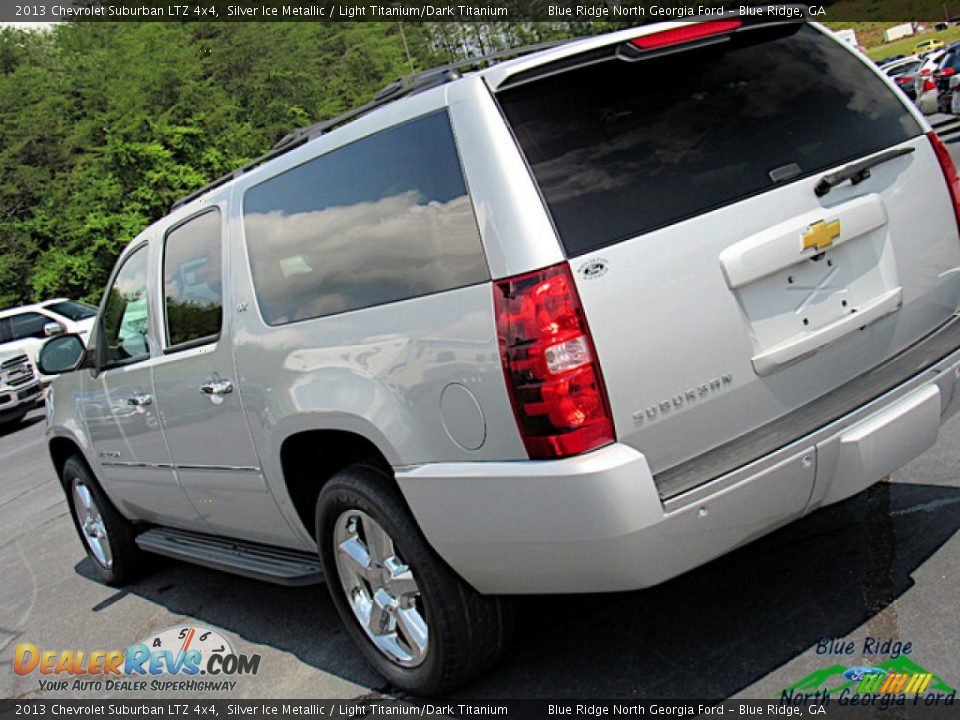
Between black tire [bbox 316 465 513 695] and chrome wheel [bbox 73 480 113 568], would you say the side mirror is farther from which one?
black tire [bbox 316 465 513 695]

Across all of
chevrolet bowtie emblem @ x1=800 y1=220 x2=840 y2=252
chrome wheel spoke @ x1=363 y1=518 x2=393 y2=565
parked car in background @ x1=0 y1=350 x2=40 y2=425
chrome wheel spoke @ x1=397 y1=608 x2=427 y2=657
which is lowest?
parked car in background @ x1=0 y1=350 x2=40 y2=425

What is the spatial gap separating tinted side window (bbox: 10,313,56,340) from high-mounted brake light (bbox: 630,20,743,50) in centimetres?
1844

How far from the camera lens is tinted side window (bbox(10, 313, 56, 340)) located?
19.3m

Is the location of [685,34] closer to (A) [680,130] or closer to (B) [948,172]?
(A) [680,130]

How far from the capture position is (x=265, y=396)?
12.7 feet

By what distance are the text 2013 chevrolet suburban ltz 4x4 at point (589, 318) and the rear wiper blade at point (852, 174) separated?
0.04 feet

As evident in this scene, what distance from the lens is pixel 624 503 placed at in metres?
2.81

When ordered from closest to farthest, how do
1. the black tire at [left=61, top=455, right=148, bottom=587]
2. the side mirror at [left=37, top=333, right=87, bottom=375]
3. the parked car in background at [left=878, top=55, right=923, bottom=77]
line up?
the side mirror at [left=37, top=333, right=87, bottom=375], the black tire at [left=61, top=455, right=148, bottom=587], the parked car in background at [left=878, top=55, right=923, bottom=77]

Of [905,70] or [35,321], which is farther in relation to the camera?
[905,70]

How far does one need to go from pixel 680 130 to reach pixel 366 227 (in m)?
1.12

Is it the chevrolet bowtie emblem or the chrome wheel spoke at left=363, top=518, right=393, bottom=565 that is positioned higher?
the chevrolet bowtie emblem

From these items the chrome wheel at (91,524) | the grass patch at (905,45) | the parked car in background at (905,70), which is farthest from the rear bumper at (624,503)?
the grass patch at (905,45)

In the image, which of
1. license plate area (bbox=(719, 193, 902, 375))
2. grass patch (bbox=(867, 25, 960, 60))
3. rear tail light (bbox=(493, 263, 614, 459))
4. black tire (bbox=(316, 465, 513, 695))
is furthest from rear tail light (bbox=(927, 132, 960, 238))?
grass patch (bbox=(867, 25, 960, 60))

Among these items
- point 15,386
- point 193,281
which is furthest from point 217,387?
point 15,386
